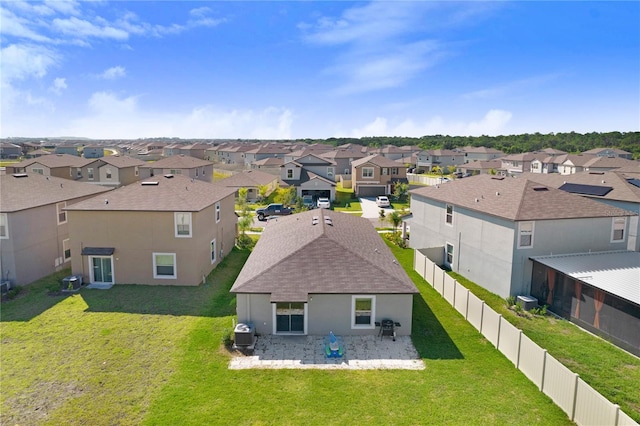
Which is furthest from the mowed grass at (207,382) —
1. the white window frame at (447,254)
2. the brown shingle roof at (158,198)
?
the white window frame at (447,254)

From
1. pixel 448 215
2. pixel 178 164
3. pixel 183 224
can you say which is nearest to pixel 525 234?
pixel 448 215

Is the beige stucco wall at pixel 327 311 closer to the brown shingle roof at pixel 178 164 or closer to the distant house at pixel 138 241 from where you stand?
the distant house at pixel 138 241

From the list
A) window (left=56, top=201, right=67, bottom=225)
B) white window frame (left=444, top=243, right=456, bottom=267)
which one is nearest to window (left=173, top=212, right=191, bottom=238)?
window (left=56, top=201, right=67, bottom=225)

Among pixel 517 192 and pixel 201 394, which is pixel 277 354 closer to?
pixel 201 394

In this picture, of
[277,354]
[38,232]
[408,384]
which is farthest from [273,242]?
[38,232]

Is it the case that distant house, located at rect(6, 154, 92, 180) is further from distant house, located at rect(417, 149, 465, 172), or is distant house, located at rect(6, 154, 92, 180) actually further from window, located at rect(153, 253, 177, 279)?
distant house, located at rect(417, 149, 465, 172)
